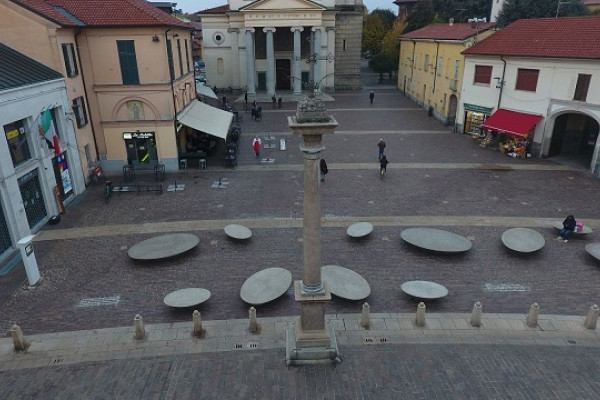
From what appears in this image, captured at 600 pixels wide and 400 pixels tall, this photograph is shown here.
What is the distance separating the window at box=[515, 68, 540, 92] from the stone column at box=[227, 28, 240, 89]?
120ft

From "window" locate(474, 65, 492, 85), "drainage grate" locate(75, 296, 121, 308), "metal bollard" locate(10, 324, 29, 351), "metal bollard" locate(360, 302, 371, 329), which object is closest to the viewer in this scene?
"metal bollard" locate(10, 324, 29, 351)

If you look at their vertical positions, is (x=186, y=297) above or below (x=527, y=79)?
below

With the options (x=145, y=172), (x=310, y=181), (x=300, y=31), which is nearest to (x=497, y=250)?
(x=310, y=181)

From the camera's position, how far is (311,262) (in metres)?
10.7

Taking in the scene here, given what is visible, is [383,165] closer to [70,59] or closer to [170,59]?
[170,59]

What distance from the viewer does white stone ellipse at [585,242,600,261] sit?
15.9 meters

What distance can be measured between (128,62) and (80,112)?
397 centimetres

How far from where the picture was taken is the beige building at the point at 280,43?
4981cm

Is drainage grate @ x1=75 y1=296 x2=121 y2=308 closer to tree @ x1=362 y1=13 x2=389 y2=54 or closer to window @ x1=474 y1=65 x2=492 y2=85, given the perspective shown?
window @ x1=474 y1=65 x2=492 y2=85

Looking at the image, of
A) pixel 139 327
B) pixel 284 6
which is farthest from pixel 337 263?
pixel 284 6

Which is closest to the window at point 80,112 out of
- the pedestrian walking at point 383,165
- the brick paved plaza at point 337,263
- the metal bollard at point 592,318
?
the brick paved plaza at point 337,263

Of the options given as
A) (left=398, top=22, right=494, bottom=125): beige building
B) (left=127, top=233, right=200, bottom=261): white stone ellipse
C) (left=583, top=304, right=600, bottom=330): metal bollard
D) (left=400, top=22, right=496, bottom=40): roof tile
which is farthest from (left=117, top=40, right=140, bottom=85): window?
(left=400, top=22, right=496, bottom=40): roof tile

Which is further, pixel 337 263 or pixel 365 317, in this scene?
pixel 337 263

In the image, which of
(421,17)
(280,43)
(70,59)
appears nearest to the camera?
(70,59)
